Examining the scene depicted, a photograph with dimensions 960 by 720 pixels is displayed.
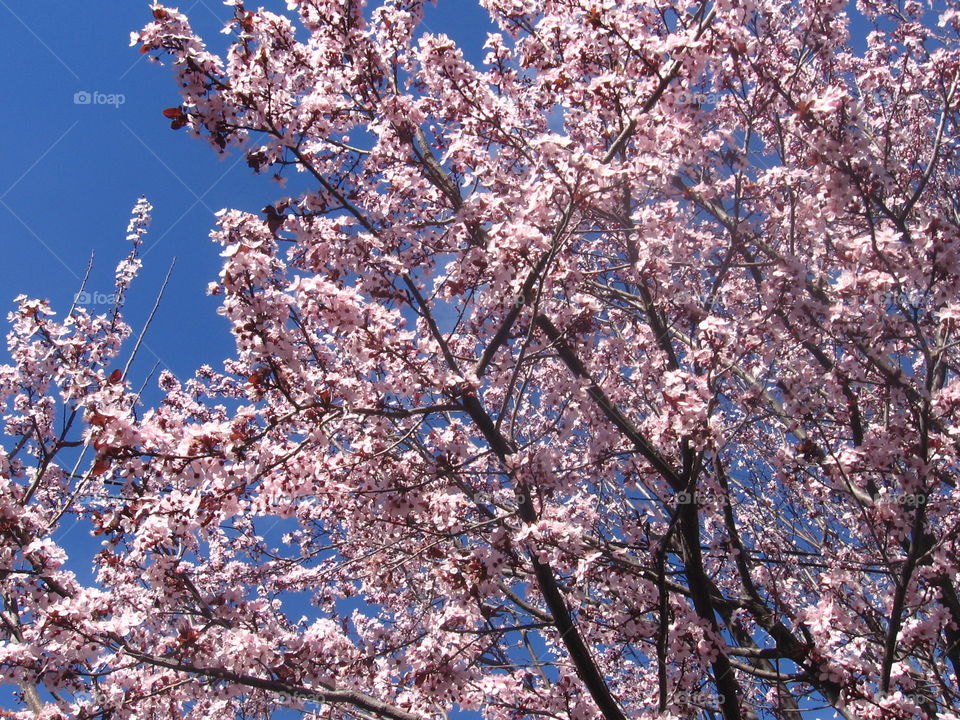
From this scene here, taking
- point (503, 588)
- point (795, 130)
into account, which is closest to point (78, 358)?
point (503, 588)

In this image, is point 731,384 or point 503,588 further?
point 731,384

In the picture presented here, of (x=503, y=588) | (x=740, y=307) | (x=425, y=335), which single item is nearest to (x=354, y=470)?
(x=425, y=335)

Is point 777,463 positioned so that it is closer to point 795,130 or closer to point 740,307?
point 740,307

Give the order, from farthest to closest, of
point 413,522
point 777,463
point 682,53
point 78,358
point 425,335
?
point 78,358 < point 777,463 < point 425,335 < point 413,522 < point 682,53

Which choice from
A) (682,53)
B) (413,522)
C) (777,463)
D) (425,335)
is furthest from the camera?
(777,463)

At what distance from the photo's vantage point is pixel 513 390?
20.0 feet

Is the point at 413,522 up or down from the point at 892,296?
down

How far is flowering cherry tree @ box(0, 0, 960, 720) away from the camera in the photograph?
4602 millimetres

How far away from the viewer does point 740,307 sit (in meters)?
7.89

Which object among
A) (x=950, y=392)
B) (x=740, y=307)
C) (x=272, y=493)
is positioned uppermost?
(x=740, y=307)

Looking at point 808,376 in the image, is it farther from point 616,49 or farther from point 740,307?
point 616,49

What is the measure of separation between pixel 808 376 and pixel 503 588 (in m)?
3.73

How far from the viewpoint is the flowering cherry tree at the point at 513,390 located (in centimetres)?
460

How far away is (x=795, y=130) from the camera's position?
658 centimetres
